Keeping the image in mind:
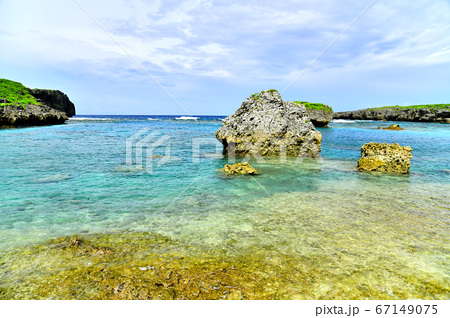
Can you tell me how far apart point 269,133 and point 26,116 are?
5386cm

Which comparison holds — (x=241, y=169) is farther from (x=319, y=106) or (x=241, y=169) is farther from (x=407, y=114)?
(x=407, y=114)

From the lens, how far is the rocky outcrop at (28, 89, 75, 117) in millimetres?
85688

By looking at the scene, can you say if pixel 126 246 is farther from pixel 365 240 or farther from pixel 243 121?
pixel 243 121

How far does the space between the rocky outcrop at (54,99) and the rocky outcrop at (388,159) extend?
94.8 metres

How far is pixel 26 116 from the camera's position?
50688mm

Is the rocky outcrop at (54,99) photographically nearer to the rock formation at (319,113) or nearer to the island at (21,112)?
the island at (21,112)

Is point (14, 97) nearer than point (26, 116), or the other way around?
point (26, 116)

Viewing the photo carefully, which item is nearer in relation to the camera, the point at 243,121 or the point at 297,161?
the point at 297,161

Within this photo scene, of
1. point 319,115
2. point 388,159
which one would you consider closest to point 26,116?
point 388,159

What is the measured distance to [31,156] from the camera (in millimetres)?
18406

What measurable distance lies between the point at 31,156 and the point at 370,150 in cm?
2427

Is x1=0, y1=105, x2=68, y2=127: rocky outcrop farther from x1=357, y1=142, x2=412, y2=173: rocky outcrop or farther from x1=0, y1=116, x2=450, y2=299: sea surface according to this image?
x1=357, y1=142, x2=412, y2=173: rocky outcrop

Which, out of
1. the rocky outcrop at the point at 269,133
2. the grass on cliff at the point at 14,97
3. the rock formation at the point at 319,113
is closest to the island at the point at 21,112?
the grass on cliff at the point at 14,97
